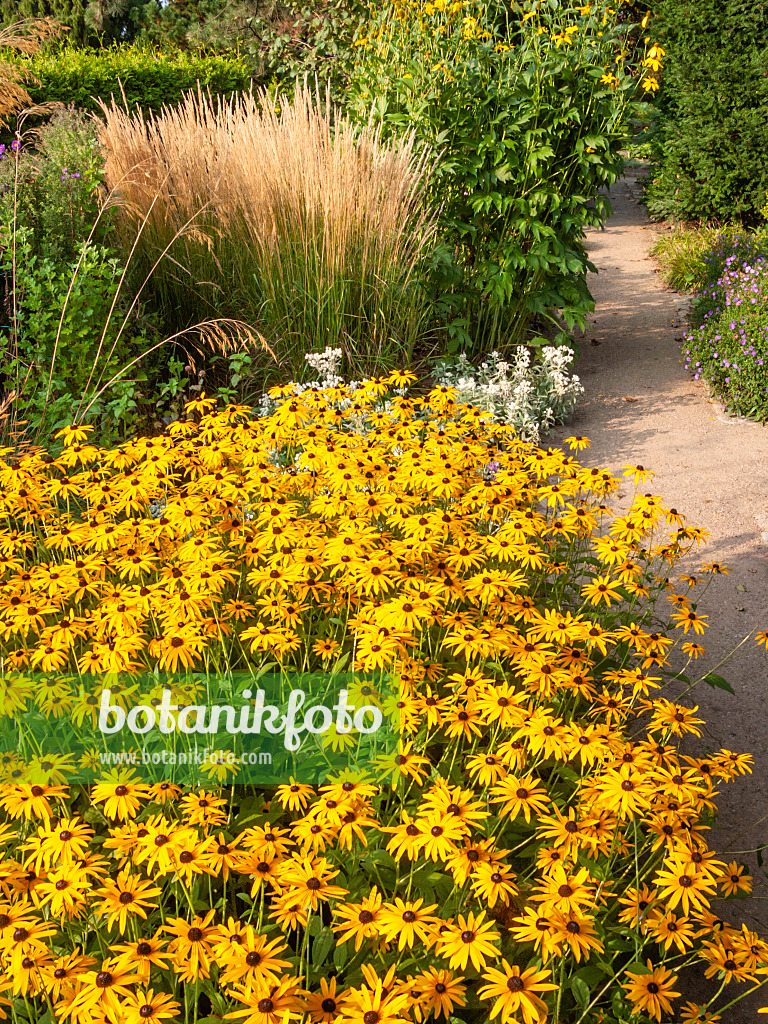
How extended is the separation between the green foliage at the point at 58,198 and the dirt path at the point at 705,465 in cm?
324

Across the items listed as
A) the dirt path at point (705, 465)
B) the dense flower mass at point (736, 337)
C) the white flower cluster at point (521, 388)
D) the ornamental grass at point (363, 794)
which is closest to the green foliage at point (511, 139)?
the white flower cluster at point (521, 388)

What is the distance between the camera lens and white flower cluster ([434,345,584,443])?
4.71 meters

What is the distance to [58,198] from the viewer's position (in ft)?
14.6

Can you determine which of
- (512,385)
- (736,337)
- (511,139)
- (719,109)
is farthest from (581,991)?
(719,109)

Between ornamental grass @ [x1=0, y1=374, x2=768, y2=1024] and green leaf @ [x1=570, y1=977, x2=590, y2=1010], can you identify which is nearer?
ornamental grass @ [x1=0, y1=374, x2=768, y2=1024]

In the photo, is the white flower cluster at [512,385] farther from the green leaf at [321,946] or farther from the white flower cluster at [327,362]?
the green leaf at [321,946]

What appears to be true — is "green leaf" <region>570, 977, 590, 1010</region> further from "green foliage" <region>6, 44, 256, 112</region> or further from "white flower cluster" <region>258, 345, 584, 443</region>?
"green foliage" <region>6, 44, 256, 112</region>

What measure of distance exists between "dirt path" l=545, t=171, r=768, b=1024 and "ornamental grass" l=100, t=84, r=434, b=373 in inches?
62.3

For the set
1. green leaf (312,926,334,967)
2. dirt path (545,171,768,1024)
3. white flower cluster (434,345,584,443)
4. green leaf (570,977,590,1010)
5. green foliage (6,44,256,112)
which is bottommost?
dirt path (545,171,768,1024)

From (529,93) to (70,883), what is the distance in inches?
204

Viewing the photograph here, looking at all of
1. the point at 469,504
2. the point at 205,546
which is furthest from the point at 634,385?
the point at 205,546

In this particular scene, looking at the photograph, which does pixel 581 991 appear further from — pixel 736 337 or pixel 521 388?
pixel 736 337

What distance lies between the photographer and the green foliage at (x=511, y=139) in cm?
493

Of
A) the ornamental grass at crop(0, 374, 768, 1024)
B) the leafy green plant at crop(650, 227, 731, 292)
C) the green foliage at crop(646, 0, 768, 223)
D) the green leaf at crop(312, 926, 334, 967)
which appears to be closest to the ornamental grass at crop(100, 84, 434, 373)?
the ornamental grass at crop(0, 374, 768, 1024)
